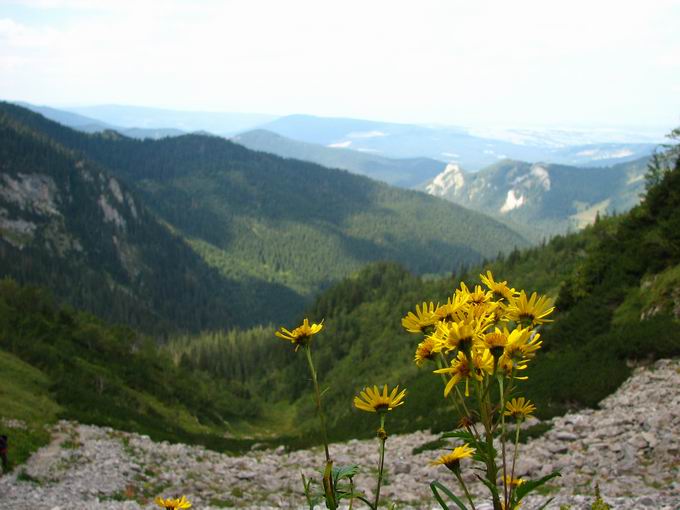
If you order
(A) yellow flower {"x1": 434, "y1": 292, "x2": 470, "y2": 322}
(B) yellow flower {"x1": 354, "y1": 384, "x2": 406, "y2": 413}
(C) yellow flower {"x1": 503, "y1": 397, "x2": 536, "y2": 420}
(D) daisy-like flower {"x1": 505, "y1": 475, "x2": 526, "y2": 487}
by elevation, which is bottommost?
(D) daisy-like flower {"x1": 505, "y1": 475, "x2": 526, "y2": 487}

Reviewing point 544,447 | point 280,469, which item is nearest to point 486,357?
point 544,447

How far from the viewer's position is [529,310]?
10.7 feet

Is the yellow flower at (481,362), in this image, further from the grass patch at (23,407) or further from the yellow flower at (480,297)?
the grass patch at (23,407)

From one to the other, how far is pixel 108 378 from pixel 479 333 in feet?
178

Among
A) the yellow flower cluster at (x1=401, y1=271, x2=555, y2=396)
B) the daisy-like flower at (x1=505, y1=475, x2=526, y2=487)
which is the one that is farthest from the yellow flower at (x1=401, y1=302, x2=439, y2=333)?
the daisy-like flower at (x1=505, y1=475, x2=526, y2=487)

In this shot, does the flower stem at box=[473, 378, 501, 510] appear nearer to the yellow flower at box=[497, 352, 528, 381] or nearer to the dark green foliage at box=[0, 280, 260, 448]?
the yellow flower at box=[497, 352, 528, 381]

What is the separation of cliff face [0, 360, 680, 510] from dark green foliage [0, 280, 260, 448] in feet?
27.3

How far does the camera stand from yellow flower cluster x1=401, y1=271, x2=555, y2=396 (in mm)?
2822

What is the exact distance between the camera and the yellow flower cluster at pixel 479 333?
111 inches

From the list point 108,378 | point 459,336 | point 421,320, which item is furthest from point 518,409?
point 108,378

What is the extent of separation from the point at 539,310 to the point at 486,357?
1.80ft

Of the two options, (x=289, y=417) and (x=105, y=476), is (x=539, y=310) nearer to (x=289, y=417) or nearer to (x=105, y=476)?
A: (x=105, y=476)

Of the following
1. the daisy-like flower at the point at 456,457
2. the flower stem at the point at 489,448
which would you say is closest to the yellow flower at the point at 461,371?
the flower stem at the point at 489,448

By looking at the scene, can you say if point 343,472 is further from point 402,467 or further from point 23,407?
point 23,407
